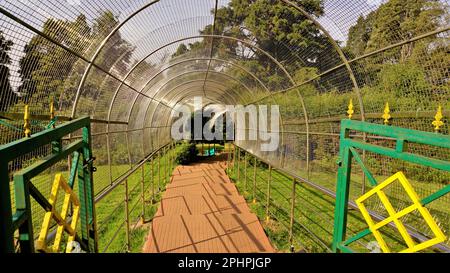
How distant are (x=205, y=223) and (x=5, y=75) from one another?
5157 mm

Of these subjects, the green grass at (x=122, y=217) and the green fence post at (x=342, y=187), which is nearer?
the green fence post at (x=342, y=187)

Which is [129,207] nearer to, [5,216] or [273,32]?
[273,32]

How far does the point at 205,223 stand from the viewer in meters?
6.41

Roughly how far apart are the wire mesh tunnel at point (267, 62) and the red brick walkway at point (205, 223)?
146 centimetres

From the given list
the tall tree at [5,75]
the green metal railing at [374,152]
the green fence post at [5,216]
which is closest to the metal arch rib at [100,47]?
the tall tree at [5,75]

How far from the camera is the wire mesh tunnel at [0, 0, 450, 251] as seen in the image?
7.52ft

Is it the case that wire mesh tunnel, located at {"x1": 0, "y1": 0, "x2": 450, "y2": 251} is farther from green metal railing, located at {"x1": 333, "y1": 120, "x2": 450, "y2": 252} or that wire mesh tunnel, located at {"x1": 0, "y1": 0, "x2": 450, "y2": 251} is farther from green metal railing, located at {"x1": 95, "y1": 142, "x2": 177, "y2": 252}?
green metal railing, located at {"x1": 333, "y1": 120, "x2": 450, "y2": 252}


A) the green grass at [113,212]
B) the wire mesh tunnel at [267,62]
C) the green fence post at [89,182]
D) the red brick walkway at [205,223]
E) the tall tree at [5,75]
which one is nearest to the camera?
the tall tree at [5,75]

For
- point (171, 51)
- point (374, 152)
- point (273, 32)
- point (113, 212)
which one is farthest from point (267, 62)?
point (374, 152)

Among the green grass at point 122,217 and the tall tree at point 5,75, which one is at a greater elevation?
the tall tree at point 5,75

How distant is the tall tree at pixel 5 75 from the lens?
1.92 meters

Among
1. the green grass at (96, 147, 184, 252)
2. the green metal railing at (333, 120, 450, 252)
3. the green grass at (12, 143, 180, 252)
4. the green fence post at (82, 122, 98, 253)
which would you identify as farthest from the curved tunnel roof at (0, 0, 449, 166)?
the green grass at (96, 147, 184, 252)

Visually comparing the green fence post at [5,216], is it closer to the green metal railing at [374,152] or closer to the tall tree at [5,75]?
the tall tree at [5,75]
